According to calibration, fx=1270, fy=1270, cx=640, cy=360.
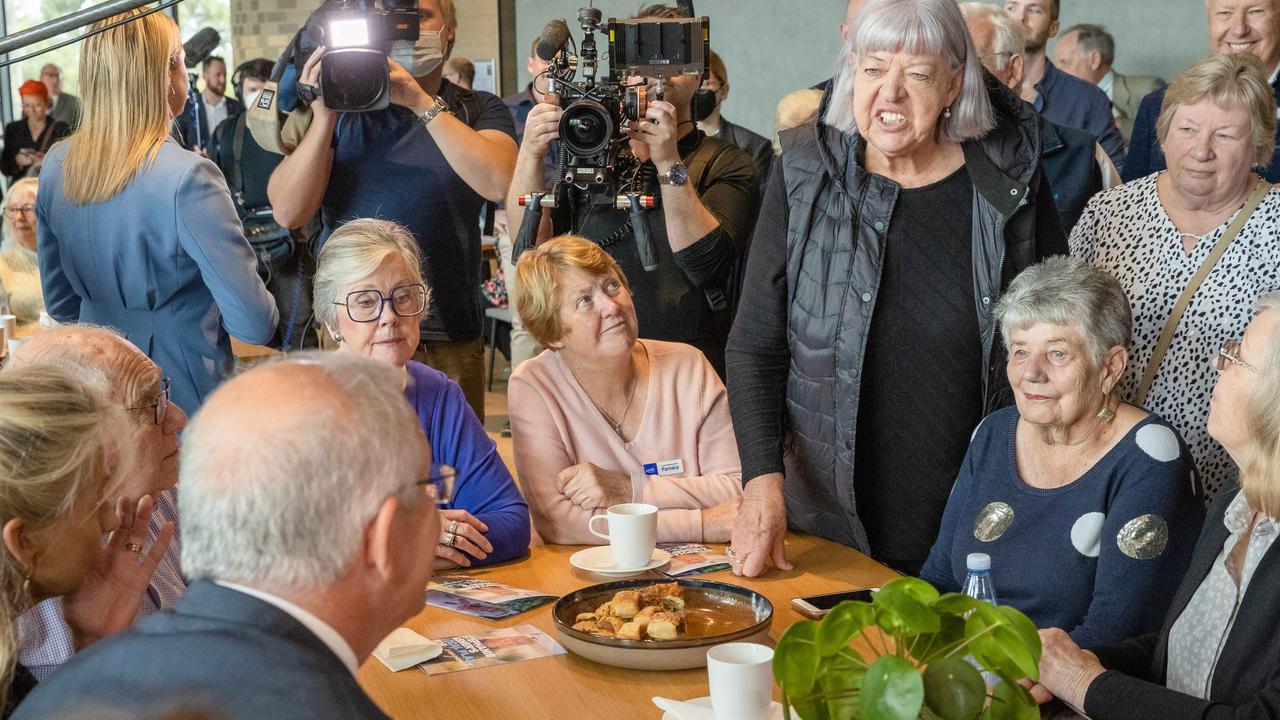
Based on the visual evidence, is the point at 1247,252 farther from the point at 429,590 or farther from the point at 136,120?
the point at 136,120

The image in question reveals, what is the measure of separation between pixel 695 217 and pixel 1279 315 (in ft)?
4.51

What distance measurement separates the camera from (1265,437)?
1.67m

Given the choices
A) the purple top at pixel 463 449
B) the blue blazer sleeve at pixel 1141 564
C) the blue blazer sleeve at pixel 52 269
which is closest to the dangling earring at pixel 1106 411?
the blue blazer sleeve at pixel 1141 564

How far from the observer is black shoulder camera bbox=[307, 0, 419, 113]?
293cm

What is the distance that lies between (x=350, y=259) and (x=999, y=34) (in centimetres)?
193

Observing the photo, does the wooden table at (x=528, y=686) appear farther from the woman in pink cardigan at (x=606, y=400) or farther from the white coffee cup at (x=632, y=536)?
the woman in pink cardigan at (x=606, y=400)

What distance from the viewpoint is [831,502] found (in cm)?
234

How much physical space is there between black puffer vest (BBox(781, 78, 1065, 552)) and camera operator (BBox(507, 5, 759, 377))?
524mm

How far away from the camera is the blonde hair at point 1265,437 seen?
1.65 m

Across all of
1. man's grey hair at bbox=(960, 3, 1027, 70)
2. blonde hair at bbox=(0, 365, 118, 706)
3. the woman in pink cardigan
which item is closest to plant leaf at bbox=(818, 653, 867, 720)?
blonde hair at bbox=(0, 365, 118, 706)

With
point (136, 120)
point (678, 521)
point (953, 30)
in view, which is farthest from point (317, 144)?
point (953, 30)

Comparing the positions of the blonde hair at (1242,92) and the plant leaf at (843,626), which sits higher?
the blonde hair at (1242,92)

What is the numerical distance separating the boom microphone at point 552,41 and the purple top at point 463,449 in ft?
2.39

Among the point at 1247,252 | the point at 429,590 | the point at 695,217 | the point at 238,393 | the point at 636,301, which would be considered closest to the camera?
the point at 238,393
